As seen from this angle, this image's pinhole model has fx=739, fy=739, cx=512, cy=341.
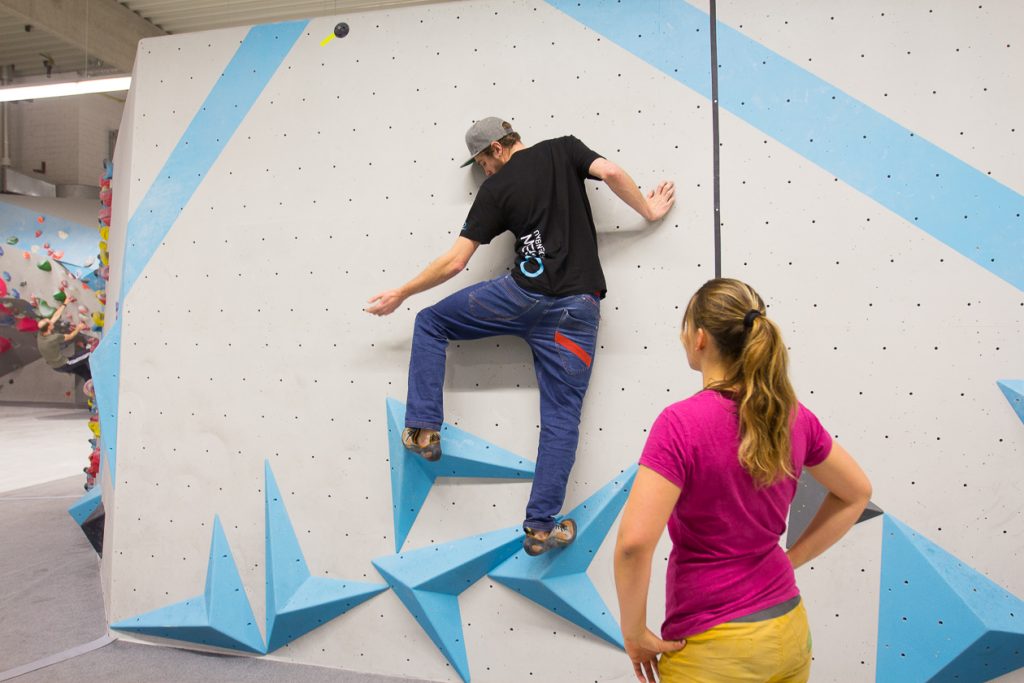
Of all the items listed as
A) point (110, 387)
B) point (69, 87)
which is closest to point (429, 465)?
point (110, 387)

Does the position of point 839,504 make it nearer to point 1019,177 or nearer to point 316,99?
point 1019,177

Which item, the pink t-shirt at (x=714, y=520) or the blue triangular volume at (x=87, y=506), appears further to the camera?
the blue triangular volume at (x=87, y=506)

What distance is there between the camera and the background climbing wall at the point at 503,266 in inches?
79.2

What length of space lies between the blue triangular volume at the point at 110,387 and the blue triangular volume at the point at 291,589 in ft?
2.11

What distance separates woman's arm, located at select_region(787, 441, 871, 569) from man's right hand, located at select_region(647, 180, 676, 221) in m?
1.04

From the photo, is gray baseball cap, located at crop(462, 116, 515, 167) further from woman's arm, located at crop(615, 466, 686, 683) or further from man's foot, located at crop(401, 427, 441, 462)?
woman's arm, located at crop(615, 466, 686, 683)

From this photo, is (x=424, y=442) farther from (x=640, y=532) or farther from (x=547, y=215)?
(x=640, y=532)

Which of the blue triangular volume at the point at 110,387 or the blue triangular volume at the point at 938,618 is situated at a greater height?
the blue triangular volume at the point at 110,387

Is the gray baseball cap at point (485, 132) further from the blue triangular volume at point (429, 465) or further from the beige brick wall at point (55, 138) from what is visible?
the beige brick wall at point (55, 138)

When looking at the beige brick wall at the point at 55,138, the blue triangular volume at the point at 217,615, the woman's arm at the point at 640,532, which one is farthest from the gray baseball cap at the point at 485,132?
the beige brick wall at the point at 55,138

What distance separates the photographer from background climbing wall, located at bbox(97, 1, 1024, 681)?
201 centimetres

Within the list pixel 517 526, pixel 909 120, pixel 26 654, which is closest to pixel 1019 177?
pixel 909 120

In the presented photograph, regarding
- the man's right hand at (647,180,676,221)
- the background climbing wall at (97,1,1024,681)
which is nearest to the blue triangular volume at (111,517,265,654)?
the background climbing wall at (97,1,1024,681)

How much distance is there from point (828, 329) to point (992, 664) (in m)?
0.98
